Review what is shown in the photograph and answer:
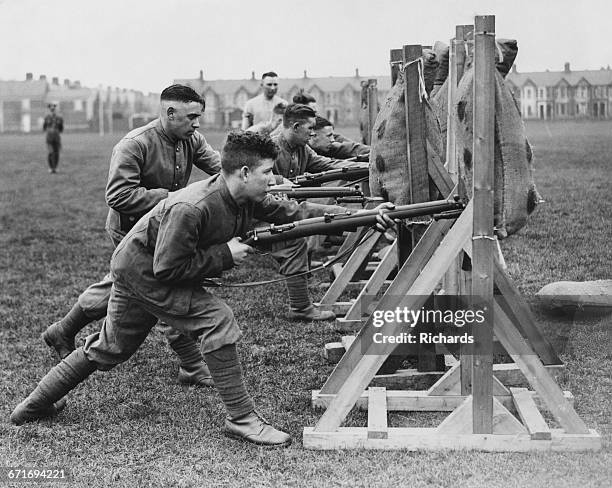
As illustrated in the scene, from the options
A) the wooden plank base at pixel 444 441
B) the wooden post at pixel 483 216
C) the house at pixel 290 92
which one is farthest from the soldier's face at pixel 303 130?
the house at pixel 290 92

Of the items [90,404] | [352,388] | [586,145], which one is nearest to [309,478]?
[352,388]

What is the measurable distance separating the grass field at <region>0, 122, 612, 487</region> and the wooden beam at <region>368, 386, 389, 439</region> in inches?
5.0

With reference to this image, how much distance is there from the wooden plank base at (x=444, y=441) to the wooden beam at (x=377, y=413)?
1.3 inches

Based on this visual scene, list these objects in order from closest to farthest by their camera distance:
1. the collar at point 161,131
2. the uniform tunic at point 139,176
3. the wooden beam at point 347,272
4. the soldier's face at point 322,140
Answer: the uniform tunic at point 139,176 < the collar at point 161,131 < the wooden beam at point 347,272 < the soldier's face at point 322,140

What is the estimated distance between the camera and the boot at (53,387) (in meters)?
5.16

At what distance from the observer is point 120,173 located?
618 cm

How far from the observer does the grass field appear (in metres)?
4.41

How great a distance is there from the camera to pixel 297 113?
26.5 feet

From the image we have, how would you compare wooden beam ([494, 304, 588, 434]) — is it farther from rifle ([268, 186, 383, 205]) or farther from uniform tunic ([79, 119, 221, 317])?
uniform tunic ([79, 119, 221, 317])

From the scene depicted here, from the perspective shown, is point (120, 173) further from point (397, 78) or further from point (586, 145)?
point (586, 145)

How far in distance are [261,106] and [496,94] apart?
1028 cm

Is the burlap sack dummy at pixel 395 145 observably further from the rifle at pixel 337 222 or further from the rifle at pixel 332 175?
the rifle at pixel 332 175

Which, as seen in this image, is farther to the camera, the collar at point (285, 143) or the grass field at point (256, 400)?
the collar at point (285, 143)

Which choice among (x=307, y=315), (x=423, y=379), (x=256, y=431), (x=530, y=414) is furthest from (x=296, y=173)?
(x=530, y=414)
